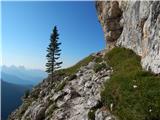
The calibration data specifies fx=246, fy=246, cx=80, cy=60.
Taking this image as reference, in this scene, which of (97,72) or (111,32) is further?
(111,32)

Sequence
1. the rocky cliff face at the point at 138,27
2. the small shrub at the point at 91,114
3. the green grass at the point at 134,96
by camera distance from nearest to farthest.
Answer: the green grass at the point at 134,96
the small shrub at the point at 91,114
the rocky cliff face at the point at 138,27

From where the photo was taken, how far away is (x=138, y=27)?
119 ft

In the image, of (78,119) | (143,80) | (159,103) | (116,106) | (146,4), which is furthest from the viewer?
(146,4)

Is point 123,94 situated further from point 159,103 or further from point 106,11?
point 106,11

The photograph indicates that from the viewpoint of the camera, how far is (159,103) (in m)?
20.3

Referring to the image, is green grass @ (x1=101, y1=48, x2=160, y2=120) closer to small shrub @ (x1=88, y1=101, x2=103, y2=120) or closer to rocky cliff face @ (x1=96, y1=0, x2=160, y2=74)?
small shrub @ (x1=88, y1=101, x2=103, y2=120)

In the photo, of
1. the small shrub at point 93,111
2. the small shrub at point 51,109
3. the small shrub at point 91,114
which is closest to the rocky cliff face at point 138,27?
the small shrub at point 93,111

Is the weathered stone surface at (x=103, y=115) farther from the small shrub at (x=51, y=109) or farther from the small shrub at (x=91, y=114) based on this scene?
the small shrub at (x=51, y=109)

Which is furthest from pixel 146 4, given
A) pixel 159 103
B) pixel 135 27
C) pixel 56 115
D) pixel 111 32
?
pixel 111 32

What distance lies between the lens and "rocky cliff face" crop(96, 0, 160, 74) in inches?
1119

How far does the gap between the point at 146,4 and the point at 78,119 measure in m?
17.3

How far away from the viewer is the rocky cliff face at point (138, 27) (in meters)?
28.4

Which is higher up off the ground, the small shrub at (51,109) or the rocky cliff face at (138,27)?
the rocky cliff face at (138,27)

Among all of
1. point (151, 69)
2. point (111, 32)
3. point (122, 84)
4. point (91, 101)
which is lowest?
point (91, 101)
